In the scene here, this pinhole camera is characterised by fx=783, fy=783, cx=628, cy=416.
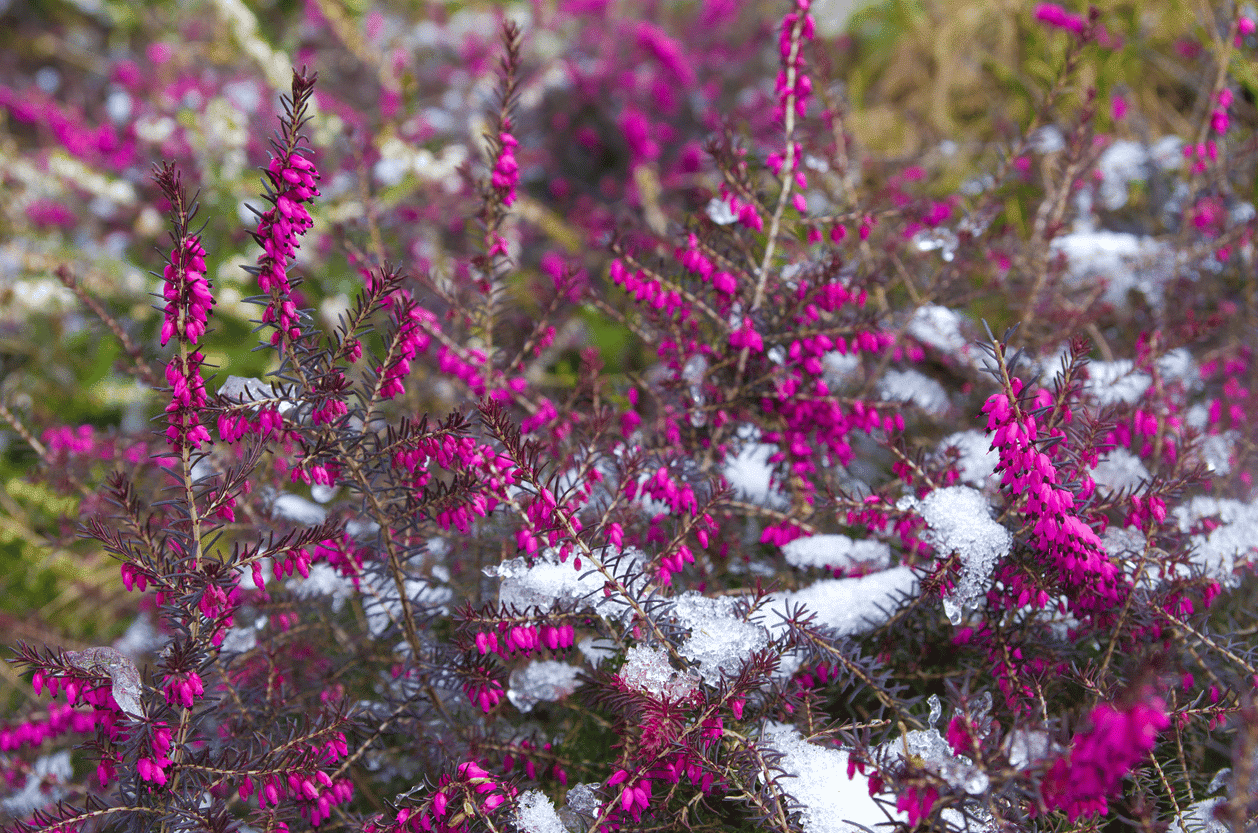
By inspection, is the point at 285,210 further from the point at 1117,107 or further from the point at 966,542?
the point at 1117,107

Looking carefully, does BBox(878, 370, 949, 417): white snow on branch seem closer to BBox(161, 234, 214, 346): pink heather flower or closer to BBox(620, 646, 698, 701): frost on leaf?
BBox(620, 646, 698, 701): frost on leaf

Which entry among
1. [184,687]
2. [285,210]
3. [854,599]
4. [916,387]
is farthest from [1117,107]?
[184,687]

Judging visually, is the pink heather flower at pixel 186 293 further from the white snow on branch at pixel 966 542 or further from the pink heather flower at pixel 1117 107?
the pink heather flower at pixel 1117 107

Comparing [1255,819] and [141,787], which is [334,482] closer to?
[141,787]

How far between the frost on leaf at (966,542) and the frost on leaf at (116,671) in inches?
45.9

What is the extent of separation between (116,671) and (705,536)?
0.85 m

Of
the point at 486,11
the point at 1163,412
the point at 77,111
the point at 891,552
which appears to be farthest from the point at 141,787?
the point at 486,11

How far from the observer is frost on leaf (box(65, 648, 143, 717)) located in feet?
3.49

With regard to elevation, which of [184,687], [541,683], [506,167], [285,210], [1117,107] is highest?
[1117,107]

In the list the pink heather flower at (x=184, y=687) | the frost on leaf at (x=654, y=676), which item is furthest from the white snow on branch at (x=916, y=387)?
the pink heather flower at (x=184, y=687)

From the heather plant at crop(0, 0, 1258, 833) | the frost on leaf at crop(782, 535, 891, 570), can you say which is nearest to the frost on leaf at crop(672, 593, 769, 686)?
the heather plant at crop(0, 0, 1258, 833)

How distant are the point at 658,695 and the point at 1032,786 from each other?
19.5 inches

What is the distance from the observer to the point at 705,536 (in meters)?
1.22

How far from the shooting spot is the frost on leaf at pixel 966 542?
3.88ft
